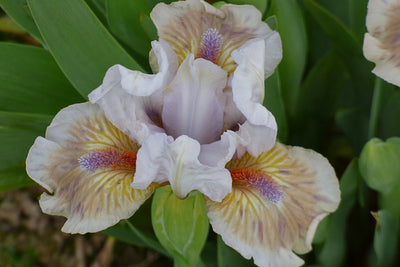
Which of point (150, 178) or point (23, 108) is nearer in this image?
point (150, 178)

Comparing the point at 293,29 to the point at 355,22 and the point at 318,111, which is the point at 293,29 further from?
the point at 318,111

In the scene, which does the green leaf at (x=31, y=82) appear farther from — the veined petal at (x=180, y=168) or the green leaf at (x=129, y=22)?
the veined petal at (x=180, y=168)

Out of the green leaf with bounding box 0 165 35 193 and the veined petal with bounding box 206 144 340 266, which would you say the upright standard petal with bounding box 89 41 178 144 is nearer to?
the veined petal with bounding box 206 144 340 266

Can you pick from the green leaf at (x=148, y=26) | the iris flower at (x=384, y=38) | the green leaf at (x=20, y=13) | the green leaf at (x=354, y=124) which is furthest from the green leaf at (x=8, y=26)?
the iris flower at (x=384, y=38)


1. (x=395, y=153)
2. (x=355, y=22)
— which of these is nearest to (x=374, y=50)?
(x=395, y=153)

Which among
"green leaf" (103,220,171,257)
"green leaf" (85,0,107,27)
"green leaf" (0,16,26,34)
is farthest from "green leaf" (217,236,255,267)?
"green leaf" (0,16,26,34)
